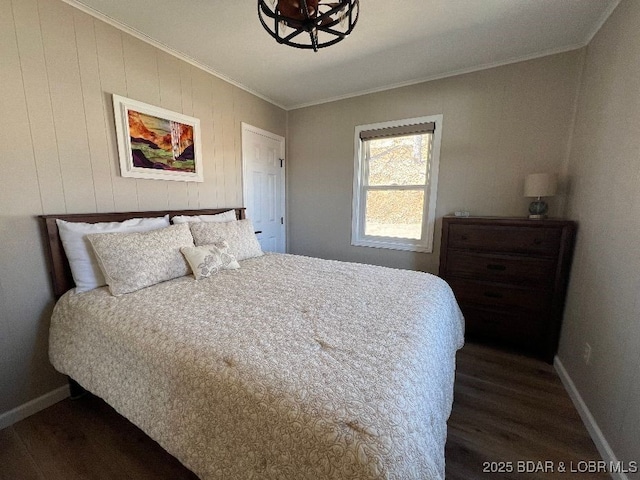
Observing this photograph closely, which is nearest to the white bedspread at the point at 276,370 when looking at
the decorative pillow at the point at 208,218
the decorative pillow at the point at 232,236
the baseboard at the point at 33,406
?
the baseboard at the point at 33,406

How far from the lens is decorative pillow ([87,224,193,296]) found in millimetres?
1479

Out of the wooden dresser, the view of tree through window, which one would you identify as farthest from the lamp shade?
the view of tree through window

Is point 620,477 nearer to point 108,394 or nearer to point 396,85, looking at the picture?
point 108,394

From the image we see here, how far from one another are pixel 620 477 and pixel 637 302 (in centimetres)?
78

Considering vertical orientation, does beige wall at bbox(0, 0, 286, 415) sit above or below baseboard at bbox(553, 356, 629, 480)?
above

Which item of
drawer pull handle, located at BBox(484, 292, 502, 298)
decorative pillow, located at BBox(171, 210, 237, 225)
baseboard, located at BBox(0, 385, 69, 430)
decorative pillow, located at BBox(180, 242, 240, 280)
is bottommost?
baseboard, located at BBox(0, 385, 69, 430)

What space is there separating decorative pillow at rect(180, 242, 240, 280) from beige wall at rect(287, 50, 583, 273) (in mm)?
1615

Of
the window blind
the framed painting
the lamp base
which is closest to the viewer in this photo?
the framed painting

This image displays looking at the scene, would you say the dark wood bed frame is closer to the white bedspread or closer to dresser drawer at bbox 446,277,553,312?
the white bedspread

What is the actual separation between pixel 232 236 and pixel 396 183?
72.9 inches

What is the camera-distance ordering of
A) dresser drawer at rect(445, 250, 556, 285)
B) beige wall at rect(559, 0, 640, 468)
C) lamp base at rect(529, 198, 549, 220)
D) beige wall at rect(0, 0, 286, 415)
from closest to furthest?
beige wall at rect(559, 0, 640, 468) → beige wall at rect(0, 0, 286, 415) → dresser drawer at rect(445, 250, 556, 285) → lamp base at rect(529, 198, 549, 220)

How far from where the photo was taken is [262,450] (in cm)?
72

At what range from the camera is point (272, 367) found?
834mm

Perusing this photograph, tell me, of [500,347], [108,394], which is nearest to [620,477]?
[500,347]
